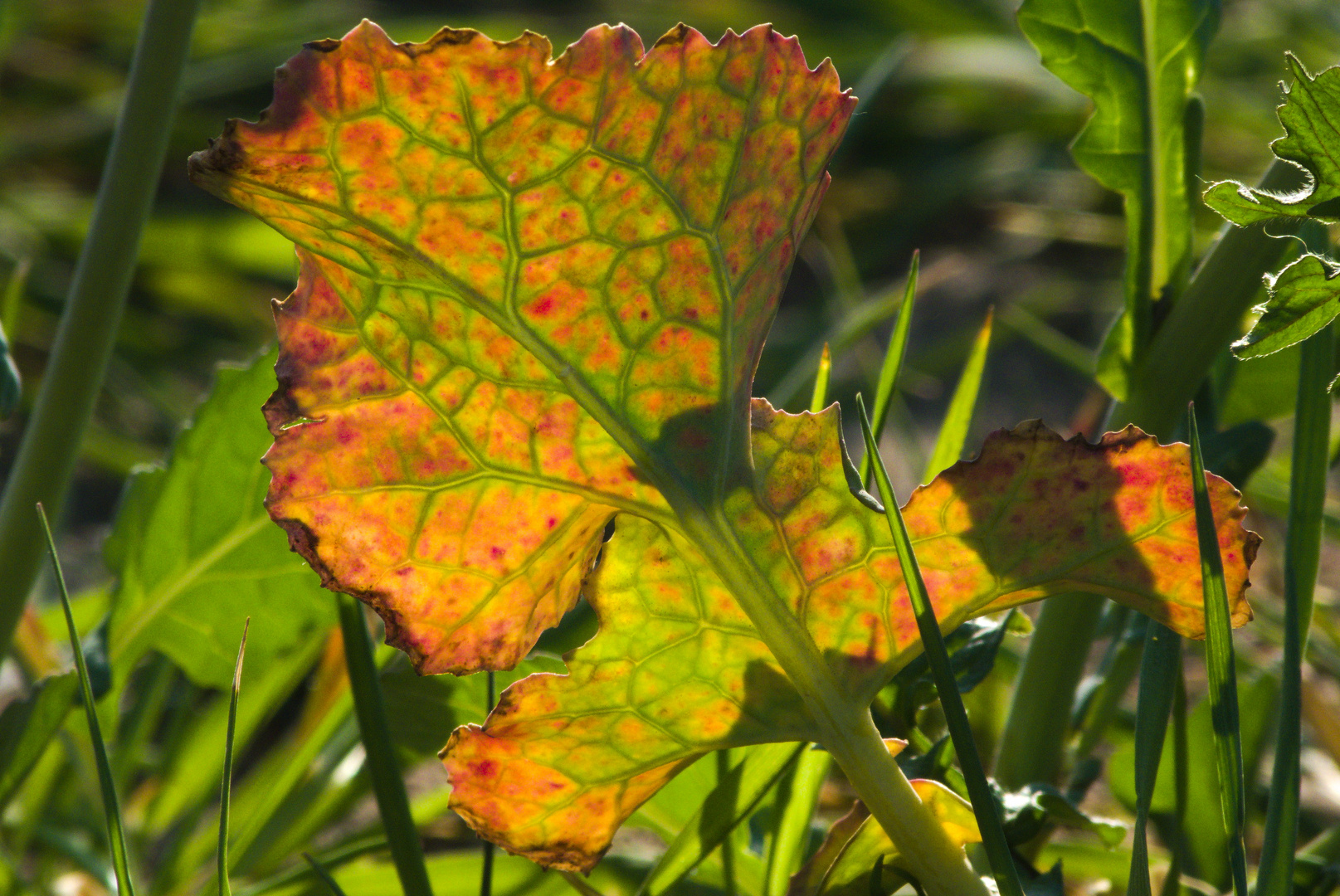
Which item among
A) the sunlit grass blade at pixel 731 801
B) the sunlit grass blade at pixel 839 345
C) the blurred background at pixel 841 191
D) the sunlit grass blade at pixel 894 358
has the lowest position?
the sunlit grass blade at pixel 731 801

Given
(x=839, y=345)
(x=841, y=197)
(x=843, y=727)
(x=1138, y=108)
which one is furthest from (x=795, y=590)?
(x=841, y=197)

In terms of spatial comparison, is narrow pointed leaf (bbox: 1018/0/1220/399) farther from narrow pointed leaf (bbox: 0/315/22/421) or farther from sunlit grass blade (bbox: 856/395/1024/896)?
narrow pointed leaf (bbox: 0/315/22/421)

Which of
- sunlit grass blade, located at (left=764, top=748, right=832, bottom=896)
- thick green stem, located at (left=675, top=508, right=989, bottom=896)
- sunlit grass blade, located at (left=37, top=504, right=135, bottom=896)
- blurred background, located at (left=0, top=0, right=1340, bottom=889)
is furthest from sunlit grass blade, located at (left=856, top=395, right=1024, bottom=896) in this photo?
blurred background, located at (left=0, top=0, right=1340, bottom=889)

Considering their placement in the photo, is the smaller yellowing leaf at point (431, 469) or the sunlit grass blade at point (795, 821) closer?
Answer: the smaller yellowing leaf at point (431, 469)

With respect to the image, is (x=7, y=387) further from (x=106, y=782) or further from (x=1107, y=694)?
(x=1107, y=694)

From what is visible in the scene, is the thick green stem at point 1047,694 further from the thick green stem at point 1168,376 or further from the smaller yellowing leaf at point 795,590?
the smaller yellowing leaf at point 795,590

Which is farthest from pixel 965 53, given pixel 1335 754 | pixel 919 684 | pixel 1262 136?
pixel 919 684

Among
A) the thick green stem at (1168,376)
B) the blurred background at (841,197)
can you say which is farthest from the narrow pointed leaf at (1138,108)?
the blurred background at (841,197)

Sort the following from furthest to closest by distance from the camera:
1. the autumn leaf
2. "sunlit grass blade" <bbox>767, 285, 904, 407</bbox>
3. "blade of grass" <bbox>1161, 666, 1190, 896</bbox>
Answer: "sunlit grass blade" <bbox>767, 285, 904, 407</bbox>
"blade of grass" <bbox>1161, 666, 1190, 896</bbox>
the autumn leaf
